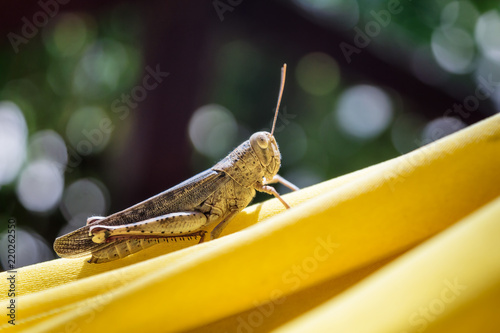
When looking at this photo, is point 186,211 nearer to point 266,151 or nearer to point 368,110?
point 266,151

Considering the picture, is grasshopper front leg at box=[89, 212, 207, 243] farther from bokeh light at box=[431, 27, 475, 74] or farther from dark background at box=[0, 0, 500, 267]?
bokeh light at box=[431, 27, 475, 74]

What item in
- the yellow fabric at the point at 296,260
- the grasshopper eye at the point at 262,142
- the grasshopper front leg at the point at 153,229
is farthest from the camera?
the grasshopper eye at the point at 262,142

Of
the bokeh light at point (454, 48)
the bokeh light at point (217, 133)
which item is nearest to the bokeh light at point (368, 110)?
the bokeh light at point (454, 48)

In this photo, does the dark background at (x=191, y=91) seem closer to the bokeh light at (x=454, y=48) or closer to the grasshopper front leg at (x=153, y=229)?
the bokeh light at (x=454, y=48)

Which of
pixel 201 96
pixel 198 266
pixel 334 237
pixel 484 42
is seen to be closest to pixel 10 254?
pixel 198 266

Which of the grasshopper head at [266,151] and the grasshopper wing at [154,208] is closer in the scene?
the grasshopper wing at [154,208]

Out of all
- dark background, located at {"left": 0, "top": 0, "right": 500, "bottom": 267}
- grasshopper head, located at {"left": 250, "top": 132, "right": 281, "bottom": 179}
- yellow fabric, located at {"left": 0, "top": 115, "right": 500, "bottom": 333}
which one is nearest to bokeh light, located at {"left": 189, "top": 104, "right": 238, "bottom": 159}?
dark background, located at {"left": 0, "top": 0, "right": 500, "bottom": 267}

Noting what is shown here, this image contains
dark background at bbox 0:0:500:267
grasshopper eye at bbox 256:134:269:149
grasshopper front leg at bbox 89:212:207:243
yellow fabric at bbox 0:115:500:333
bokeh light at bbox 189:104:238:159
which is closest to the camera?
yellow fabric at bbox 0:115:500:333

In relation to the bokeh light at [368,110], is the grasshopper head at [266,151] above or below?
below
